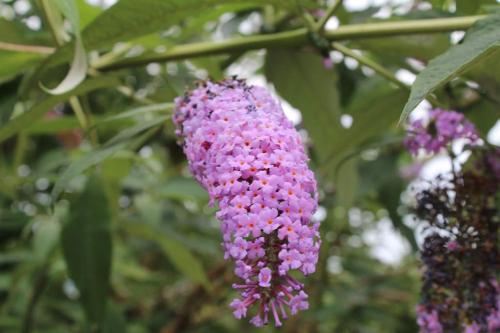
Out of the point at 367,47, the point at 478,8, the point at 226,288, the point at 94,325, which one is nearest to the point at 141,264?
the point at 226,288

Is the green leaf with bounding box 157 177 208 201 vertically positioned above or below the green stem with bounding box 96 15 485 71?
below

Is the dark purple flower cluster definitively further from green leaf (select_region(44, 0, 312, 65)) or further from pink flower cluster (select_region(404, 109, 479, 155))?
green leaf (select_region(44, 0, 312, 65))

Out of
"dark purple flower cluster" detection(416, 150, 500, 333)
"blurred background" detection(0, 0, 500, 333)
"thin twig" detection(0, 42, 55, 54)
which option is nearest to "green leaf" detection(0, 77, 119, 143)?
"blurred background" detection(0, 0, 500, 333)

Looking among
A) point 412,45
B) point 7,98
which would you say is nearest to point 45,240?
point 7,98

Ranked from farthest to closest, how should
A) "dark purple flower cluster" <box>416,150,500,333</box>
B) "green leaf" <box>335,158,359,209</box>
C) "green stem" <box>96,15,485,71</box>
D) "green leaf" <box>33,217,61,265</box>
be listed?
"green leaf" <box>33,217,61,265</box>, "green leaf" <box>335,158,359,209</box>, "green stem" <box>96,15,485,71</box>, "dark purple flower cluster" <box>416,150,500,333</box>

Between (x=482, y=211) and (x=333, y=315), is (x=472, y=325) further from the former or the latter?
(x=333, y=315)

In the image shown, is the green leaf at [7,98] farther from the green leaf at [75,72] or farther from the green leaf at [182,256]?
the green leaf at [182,256]

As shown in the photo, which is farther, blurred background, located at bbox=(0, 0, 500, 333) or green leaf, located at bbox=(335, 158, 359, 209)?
green leaf, located at bbox=(335, 158, 359, 209)

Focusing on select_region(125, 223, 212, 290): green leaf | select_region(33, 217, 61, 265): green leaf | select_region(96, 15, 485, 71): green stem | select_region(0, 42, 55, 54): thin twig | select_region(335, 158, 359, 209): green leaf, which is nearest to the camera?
select_region(96, 15, 485, 71): green stem

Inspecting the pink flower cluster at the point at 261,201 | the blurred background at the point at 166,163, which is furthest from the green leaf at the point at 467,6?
the pink flower cluster at the point at 261,201
